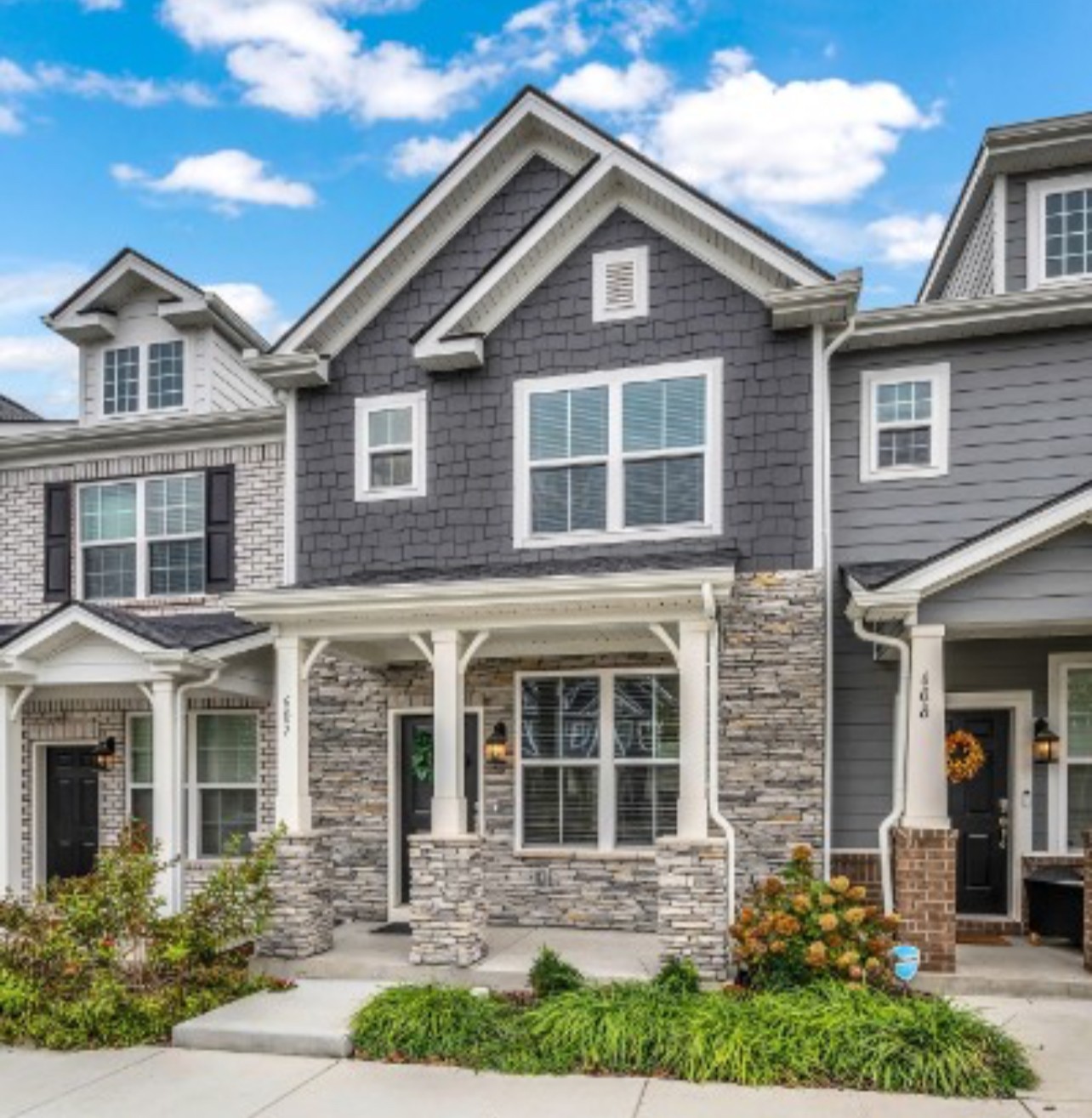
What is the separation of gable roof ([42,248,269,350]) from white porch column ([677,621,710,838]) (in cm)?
743

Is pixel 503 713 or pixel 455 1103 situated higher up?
pixel 503 713

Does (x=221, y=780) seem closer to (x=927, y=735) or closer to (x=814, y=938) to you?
(x=814, y=938)

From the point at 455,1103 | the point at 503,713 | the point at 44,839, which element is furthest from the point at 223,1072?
the point at 44,839

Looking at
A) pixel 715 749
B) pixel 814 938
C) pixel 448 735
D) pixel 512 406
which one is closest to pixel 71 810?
pixel 448 735

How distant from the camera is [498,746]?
10125 mm

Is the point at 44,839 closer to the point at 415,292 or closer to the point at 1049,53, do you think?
the point at 415,292

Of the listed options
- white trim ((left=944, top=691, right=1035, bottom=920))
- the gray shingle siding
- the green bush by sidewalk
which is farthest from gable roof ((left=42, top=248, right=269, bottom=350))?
white trim ((left=944, top=691, right=1035, bottom=920))

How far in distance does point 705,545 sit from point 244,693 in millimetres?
5150

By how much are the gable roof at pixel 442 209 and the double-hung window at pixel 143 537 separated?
2.46 metres

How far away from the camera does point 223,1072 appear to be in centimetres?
666

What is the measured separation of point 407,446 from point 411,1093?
20.7ft

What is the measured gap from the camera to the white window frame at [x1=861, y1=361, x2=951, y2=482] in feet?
31.1

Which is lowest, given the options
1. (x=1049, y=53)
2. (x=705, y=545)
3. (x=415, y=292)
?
(x=705, y=545)

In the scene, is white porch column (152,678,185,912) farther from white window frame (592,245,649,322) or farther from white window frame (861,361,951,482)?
white window frame (861,361,951,482)
